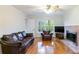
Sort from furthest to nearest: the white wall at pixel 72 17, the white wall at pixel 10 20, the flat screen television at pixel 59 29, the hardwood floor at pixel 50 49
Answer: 1. the white wall at pixel 72 17
2. the flat screen television at pixel 59 29
3. the hardwood floor at pixel 50 49
4. the white wall at pixel 10 20

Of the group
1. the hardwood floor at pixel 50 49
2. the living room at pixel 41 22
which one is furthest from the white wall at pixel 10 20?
the hardwood floor at pixel 50 49

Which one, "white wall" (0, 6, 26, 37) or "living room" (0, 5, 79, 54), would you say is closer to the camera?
"white wall" (0, 6, 26, 37)

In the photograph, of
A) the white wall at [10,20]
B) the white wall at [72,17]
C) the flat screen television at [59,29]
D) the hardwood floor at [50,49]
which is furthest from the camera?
the white wall at [72,17]

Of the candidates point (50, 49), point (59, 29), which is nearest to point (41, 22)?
point (59, 29)

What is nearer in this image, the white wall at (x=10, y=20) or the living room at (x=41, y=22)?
the white wall at (x=10, y=20)

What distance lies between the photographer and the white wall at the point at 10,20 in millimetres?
4449

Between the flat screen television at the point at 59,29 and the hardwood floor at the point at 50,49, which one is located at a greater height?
the flat screen television at the point at 59,29

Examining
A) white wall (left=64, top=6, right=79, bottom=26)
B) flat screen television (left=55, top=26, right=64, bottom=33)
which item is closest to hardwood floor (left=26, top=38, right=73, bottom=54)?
flat screen television (left=55, top=26, right=64, bottom=33)

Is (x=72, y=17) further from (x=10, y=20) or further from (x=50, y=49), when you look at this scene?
(x=10, y=20)

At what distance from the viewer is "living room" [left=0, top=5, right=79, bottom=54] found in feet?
15.3

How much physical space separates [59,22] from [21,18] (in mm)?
1823

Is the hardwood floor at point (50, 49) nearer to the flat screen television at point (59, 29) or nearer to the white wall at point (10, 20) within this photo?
the flat screen television at point (59, 29)

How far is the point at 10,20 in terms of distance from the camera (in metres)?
5.09

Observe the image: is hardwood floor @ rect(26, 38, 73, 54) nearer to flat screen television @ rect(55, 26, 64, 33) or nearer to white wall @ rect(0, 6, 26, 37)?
flat screen television @ rect(55, 26, 64, 33)
